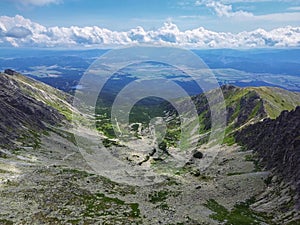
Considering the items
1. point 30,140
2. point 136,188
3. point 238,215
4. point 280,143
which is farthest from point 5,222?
point 280,143

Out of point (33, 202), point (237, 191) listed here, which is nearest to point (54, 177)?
point (33, 202)

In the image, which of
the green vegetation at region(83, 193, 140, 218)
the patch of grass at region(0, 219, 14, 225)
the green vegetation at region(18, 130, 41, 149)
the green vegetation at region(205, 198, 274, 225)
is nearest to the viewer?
the patch of grass at region(0, 219, 14, 225)

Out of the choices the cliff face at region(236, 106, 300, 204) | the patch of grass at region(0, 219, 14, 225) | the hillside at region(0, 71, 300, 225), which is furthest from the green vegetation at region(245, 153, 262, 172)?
the patch of grass at region(0, 219, 14, 225)

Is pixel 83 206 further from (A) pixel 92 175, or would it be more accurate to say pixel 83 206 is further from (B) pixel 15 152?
(B) pixel 15 152

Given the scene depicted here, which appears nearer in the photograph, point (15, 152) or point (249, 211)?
point (249, 211)

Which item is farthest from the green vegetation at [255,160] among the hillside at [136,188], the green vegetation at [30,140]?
the green vegetation at [30,140]

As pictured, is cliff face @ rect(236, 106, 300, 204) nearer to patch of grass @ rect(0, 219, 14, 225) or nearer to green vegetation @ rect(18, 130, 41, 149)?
patch of grass @ rect(0, 219, 14, 225)

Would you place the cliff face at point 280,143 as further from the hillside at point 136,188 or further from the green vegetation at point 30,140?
the green vegetation at point 30,140
